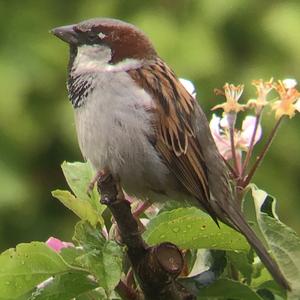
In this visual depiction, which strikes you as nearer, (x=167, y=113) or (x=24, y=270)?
(x=24, y=270)

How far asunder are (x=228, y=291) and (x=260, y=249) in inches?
3.0

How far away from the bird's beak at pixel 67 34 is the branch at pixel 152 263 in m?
0.49

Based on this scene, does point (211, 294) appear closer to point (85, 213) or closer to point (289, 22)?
point (85, 213)

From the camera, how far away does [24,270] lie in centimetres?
155

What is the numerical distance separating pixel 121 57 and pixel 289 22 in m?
1.53

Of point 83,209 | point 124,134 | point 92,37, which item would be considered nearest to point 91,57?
point 92,37

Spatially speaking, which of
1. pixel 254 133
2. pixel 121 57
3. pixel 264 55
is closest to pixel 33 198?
pixel 264 55

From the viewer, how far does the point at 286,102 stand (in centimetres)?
176

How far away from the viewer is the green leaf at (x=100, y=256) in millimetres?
1469

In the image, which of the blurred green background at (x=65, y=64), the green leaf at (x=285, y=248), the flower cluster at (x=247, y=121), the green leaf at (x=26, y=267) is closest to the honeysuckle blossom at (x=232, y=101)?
the flower cluster at (x=247, y=121)

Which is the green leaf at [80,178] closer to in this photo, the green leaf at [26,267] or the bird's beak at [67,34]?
the green leaf at [26,267]

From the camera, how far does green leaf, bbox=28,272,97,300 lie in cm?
154

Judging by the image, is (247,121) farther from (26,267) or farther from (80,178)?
(26,267)

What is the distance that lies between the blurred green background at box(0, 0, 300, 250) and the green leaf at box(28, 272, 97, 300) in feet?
5.99
